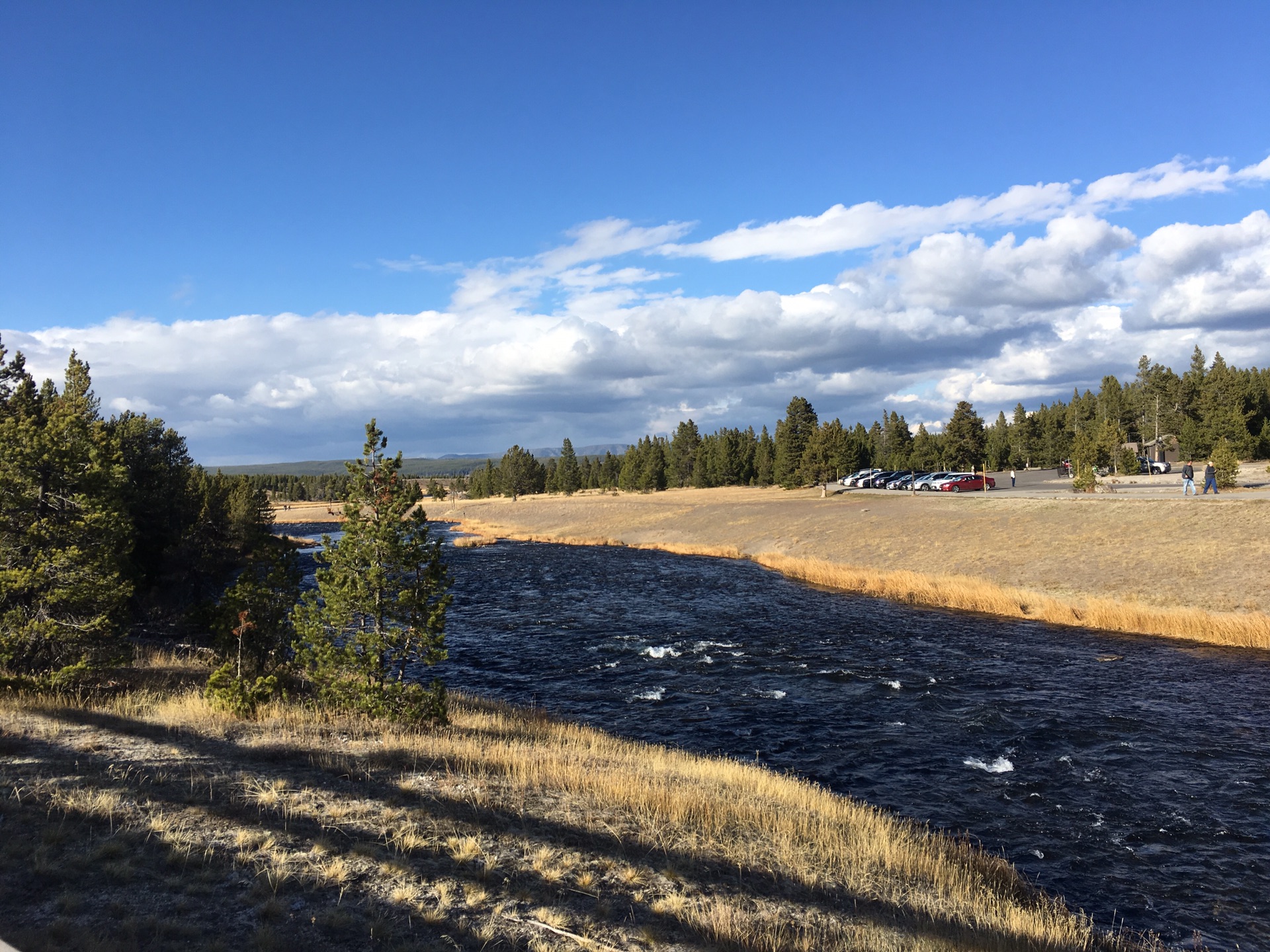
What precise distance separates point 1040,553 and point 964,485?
37.2 metres

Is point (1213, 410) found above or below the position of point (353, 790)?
→ above

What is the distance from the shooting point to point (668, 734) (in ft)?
57.9

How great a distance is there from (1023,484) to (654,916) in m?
82.4

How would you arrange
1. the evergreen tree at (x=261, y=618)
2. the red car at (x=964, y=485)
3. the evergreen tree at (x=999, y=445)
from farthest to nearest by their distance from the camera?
the evergreen tree at (x=999, y=445) < the red car at (x=964, y=485) < the evergreen tree at (x=261, y=618)

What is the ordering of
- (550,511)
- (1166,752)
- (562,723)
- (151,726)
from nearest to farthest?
(151,726), (1166,752), (562,723), (550,511)

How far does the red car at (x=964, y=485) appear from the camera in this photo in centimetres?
7069

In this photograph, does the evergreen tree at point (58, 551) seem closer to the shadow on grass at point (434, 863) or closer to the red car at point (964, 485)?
the shadow on grass at point (434, 863)

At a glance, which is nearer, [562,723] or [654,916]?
[654,916]

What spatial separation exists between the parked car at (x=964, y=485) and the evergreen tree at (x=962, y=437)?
103 feet

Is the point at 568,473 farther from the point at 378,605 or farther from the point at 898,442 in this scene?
the point at 378,605

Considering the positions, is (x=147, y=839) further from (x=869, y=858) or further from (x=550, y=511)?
(x=550, y=511)

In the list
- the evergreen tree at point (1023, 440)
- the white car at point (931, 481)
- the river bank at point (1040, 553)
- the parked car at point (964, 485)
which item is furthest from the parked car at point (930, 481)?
the evergreen tree at point (1023, 440)

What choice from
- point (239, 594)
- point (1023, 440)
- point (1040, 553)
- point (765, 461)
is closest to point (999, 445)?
point (1023, 440)

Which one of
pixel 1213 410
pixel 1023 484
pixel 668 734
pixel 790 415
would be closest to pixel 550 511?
pixel 790 415
